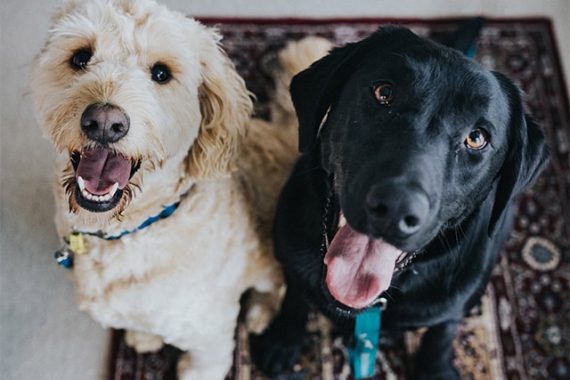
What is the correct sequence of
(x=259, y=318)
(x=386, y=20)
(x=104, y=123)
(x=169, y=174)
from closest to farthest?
1. (x=104, y=123)
2. (x=169, y=174)
3. (x=259, y=318)
4. (x=386, y=20)

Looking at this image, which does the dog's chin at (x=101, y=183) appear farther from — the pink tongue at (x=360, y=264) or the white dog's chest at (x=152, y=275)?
the pink tongue at (x=360, y=264)

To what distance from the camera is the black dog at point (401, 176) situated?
107 centimetres

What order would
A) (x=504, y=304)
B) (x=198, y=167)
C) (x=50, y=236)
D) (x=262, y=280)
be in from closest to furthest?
1. (x=198, y=167)
2. (x=262, y=280)
3. (x=50, y=236)
4. (x=504, y=304)

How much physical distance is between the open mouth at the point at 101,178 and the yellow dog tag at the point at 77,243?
195mm

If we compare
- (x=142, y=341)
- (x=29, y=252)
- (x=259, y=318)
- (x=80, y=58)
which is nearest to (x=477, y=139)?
(x=80, y=58)

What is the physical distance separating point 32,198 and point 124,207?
71 cm

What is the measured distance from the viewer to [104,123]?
1.11 metres

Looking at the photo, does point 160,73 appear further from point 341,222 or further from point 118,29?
point 341,222

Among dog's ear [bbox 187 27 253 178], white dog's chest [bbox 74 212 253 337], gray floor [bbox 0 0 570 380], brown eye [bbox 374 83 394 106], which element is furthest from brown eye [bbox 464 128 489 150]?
gray floor [bbox 0 0 570 380]

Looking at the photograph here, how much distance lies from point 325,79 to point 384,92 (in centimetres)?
14

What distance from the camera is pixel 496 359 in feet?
6.02

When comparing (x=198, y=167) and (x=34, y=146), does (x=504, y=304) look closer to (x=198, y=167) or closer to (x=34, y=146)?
(x=198, y=167)

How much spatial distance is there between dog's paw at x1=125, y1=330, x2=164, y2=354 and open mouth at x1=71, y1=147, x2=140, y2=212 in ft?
2.10

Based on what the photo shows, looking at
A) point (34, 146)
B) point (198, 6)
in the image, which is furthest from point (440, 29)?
point (34, 146)
